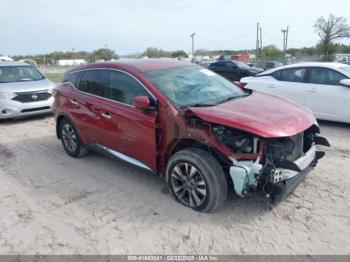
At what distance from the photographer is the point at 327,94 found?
7.11 metres

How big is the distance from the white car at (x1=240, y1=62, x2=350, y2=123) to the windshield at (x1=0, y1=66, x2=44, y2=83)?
660cm

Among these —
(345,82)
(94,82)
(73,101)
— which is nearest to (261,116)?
(94,82)

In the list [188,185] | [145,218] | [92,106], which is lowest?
[145,218]

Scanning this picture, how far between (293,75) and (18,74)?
7902 mm

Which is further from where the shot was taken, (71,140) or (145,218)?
(71,140)

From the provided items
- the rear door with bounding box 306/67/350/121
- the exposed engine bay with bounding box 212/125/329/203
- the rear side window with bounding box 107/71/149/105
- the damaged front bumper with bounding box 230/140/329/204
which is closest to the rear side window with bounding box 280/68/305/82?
the rear door with bounding box 306/67/350/121

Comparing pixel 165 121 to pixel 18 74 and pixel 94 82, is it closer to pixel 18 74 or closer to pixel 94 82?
pixel 94 82

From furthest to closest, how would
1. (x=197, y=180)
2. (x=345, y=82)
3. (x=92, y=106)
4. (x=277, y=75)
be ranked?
1. (x=277, y=75)
2. (x=345, y=82)
3. (x=92, y=106)
4. (x=197, y=180)

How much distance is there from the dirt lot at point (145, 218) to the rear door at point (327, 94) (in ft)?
7.37

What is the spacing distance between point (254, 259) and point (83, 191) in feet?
8.20

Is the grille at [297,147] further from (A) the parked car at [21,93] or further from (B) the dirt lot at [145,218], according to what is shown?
(A) the parked car at [21,93]

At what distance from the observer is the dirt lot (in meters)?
3.15

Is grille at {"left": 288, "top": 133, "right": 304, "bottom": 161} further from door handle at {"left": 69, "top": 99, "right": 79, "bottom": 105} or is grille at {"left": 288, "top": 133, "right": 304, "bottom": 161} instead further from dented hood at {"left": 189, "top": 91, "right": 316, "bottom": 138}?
door handle at {"left": 69, "top": 99, "right": 79, "bottom": 105}

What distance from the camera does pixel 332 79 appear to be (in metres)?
7.17
